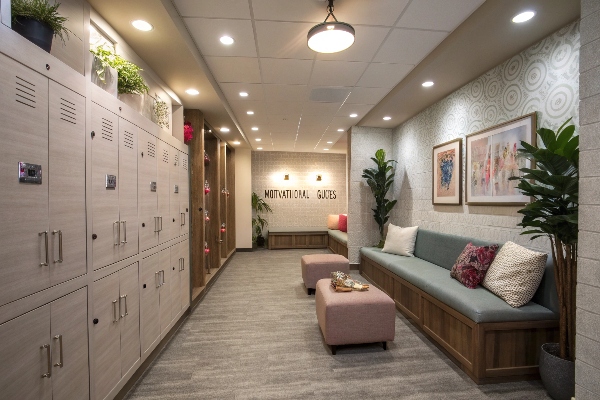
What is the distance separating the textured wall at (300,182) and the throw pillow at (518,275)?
664cm

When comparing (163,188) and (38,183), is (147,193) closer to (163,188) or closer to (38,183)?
(163,188)

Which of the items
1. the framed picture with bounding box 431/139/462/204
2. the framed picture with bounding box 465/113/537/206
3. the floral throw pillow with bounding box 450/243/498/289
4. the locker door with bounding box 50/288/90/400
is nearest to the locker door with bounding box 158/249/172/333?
the locker door with bounding box 50/288/90/400

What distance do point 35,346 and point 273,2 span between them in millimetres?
2558

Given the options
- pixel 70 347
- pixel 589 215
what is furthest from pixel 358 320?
pixel 70 347

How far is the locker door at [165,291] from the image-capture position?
112 inches

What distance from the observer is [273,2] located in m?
2.19

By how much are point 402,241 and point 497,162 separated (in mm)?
1865

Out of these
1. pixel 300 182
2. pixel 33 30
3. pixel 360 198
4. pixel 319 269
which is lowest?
pixel 319 269

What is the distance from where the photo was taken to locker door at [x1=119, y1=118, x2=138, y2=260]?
2.14 metres

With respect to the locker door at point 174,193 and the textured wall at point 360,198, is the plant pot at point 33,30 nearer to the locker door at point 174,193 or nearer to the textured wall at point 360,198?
the locker door at point 174,193

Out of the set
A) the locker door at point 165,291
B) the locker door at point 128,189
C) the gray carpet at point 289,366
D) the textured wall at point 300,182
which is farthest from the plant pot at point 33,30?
the textured wall at point 300,182

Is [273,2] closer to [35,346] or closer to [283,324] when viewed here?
[35,346]

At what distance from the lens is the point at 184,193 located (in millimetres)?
3572

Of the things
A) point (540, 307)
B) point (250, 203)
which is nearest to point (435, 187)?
point (540, 307)
